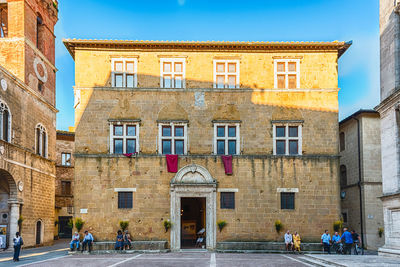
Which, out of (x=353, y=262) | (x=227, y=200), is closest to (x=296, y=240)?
(x=227, y=200)

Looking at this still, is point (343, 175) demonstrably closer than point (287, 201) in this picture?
No

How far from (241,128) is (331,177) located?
245 inches

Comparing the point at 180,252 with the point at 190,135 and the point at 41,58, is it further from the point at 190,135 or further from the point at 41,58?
the point at 41,58

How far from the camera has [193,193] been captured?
26.5 metres

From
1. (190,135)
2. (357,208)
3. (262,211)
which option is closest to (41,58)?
(190,135)

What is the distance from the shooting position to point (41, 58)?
3822 centimetres

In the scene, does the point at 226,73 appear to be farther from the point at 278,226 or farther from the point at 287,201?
the point at 278,226

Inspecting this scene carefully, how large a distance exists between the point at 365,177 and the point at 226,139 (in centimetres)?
1254

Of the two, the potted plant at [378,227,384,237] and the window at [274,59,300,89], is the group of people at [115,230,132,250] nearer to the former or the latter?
the window at [274,59,300,89]

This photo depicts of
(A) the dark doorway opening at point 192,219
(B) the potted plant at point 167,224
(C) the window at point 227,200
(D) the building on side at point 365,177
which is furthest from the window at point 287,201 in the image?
(D) the building on side at point 365,177

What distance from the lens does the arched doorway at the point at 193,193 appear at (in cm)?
2612

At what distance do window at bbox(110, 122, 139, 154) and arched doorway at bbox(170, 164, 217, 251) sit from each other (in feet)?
10.9

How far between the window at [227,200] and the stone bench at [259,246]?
7.11ft

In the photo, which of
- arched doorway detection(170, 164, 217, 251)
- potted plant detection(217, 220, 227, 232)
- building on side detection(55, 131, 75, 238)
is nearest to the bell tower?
building on side detection(55, 131, 75, 238)
